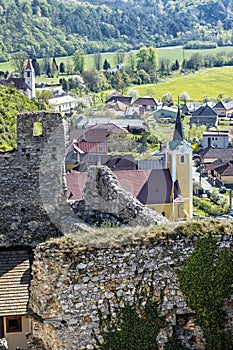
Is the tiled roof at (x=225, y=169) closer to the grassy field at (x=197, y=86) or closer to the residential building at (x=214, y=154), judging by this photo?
the residential building at (x=214, y=154)

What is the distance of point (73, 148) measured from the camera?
7750 cm

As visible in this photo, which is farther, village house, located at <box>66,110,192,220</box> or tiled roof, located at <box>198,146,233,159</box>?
tiled roof, located at <box>198,146,233,159</box>

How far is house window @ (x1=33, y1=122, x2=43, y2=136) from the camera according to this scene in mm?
12325

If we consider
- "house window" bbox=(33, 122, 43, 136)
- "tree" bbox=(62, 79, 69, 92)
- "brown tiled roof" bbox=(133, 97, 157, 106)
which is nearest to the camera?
"house window" bbox=(33, 122, 43, 136)

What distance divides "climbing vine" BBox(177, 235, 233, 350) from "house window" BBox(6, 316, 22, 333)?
10.8 ft

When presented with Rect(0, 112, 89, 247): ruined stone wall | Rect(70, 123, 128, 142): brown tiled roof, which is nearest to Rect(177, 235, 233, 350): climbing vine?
Rect(0, 112, 89, 247): ruined stone wall

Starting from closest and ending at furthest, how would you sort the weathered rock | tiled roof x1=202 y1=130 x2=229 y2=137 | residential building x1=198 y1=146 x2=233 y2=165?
the weathered rock < residential building x1=198 y1=146 x2=233 y2=165 < tiled roof x1=202 y1=130 x2=229 y2=137

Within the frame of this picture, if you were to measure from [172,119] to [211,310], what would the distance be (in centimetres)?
11366

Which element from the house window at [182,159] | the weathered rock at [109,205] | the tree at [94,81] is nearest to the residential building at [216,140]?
the house window at [182,159]

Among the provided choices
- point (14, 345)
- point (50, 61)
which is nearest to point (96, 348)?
point (14, 345)

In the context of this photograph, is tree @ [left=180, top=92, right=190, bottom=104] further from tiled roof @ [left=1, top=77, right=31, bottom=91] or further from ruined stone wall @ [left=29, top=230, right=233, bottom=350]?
ruined stone wall @ [left=29, top=230, right=233, bottom=350]

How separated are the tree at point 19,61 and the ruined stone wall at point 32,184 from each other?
13586cm

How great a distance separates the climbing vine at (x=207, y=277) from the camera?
300 inches

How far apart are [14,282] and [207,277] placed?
386 centimetres
